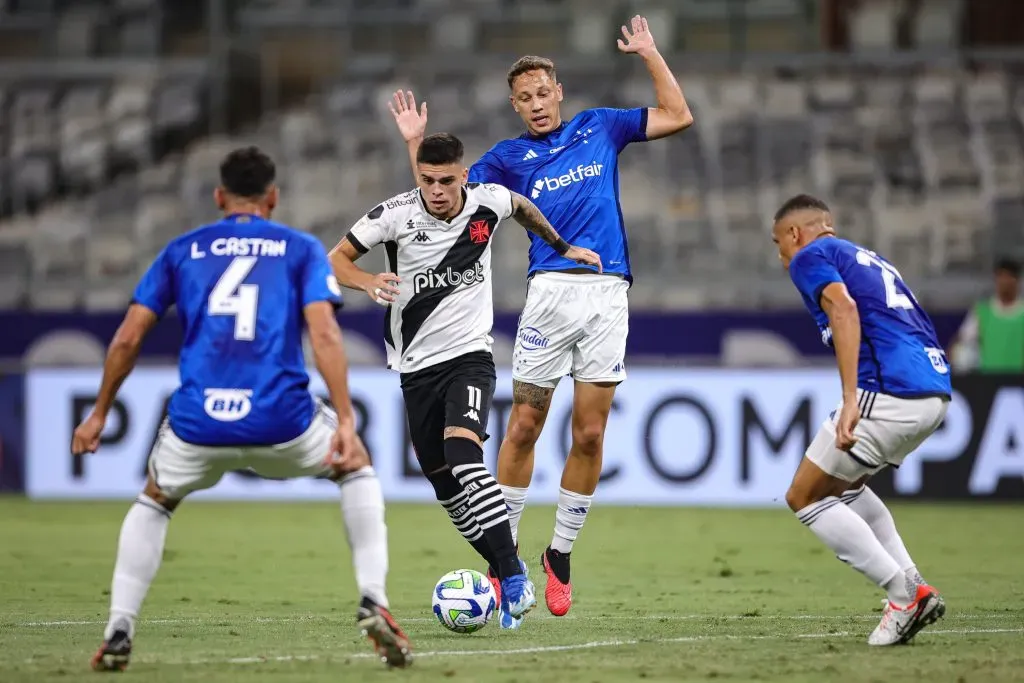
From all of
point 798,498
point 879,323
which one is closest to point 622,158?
point 879,323

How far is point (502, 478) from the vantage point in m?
8.20

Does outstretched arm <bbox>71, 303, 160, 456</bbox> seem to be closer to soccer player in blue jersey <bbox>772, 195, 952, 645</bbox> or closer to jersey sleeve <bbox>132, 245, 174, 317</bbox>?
jersey sleeve <bbox>132, 245, 174, 317</bbox>

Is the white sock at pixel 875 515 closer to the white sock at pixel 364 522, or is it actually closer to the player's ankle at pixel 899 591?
the player's ankle at pixel 899 591

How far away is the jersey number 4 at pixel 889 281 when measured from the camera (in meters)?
7.08

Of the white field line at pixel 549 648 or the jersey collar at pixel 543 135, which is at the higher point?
the jersey collar at pixel 543 135

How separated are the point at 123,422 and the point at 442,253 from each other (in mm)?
8096

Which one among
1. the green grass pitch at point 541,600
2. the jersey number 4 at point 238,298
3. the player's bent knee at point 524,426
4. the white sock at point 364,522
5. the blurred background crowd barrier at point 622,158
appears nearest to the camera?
the jersey number 4 at point 238,298

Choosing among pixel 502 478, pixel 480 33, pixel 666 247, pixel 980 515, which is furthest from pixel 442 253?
pixel 480 33

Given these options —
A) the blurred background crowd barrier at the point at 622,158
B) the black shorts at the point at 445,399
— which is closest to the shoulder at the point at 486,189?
the black shorts at the point at 445,399

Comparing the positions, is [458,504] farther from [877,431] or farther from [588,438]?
[877,431]

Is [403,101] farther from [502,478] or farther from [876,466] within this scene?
[876,466]

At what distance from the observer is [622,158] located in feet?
Result: 61.2

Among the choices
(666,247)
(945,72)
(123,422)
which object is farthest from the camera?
(945,72)

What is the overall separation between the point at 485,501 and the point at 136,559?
1918mm
